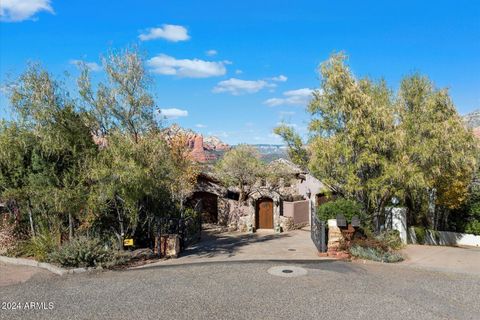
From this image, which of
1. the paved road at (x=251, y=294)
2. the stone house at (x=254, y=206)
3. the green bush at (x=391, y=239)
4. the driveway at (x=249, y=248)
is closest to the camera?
the paved road at (x=251, y=294)

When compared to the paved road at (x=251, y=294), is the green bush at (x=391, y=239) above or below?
above

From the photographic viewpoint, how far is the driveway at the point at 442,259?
12180 millimetres

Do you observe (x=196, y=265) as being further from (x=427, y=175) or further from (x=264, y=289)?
(x=427, y=175)

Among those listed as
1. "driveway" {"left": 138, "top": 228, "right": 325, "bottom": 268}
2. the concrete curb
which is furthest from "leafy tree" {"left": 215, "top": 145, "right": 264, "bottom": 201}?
the concrete curb

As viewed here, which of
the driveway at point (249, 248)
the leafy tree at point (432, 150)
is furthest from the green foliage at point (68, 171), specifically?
the leafy tree at point (432, 150)

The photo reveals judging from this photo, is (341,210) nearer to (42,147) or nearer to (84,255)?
(84,255)

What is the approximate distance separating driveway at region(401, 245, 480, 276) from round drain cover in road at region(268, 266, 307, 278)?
3.87m

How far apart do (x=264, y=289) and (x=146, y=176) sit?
555 centimetres

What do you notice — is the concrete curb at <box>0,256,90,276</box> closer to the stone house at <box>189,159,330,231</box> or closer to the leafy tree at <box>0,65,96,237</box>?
the leafy tree at <box>0,65,96,237</box>

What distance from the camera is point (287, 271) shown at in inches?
461

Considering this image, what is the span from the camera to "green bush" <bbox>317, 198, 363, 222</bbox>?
14.5 metres

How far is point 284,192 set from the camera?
2712 cm

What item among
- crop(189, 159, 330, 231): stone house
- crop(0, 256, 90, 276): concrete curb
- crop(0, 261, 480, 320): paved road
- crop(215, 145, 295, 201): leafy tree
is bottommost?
crop(0, 261, 480, 320): paved road

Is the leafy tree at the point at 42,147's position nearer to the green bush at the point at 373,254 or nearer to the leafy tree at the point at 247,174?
the green bush at the point at 373,254
